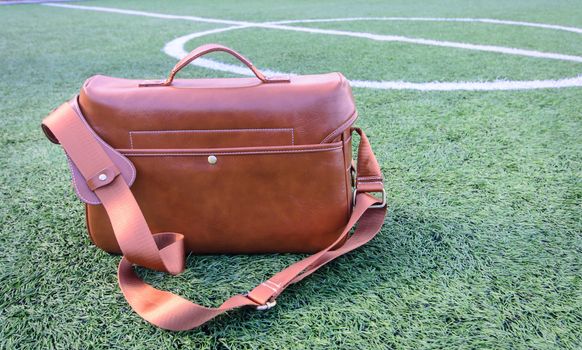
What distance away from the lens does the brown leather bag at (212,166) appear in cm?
Result: 130

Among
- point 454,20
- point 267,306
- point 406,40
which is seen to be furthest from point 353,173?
point 454,20

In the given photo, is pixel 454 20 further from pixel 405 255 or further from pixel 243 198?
pixel 243 198

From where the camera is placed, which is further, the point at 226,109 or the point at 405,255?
the point at 405,255

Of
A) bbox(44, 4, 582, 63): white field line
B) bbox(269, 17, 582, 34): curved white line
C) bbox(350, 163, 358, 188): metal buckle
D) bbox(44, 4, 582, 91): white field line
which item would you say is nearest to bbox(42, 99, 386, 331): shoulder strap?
bbox(350, 163, 358, 188): metal buckle

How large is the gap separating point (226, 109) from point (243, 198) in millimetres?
238

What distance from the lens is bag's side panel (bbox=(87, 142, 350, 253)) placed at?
1324mm

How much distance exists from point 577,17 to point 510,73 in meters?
3.30

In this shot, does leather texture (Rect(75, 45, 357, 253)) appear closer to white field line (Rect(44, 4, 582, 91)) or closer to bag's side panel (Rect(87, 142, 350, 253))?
bag's side panel (Rect(87, 142, 350, 253))

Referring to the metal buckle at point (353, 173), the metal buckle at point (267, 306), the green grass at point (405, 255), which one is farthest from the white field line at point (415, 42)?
the metal buckle at point (267, 306)

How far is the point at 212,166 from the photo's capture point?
1.33 metres

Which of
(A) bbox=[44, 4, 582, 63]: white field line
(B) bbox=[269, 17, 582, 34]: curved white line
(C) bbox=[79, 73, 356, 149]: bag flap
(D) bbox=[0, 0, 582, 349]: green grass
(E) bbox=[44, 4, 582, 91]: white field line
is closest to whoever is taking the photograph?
(D) bbox=[0, 0, 582, 349]: green grass

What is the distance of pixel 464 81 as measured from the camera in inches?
122

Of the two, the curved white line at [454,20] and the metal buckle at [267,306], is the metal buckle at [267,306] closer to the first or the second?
the metal buckle at [267,306]

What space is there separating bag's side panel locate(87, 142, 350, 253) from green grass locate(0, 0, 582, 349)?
0.23 ft
